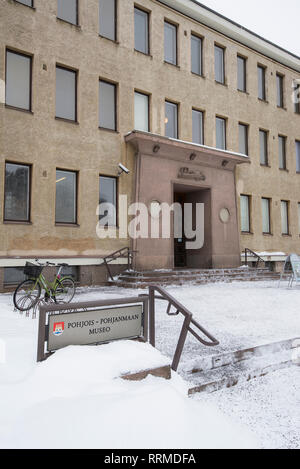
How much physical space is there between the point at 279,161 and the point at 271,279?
27.0ft

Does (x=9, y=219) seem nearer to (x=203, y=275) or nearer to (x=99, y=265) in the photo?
(x=99, y=265)

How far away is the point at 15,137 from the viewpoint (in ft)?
39.4

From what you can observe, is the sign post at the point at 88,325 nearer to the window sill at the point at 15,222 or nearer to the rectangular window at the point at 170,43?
the window sill at the point at 15,222

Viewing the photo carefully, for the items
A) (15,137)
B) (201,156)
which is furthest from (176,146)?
(15,137)

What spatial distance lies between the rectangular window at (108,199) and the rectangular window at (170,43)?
6.58 meters

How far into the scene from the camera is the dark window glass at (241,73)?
19641 mm

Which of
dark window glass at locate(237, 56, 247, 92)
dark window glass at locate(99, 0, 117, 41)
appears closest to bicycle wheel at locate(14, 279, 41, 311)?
dark window glass at locate(99, 0, 117, 41)

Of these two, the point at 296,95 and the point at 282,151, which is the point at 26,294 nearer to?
the point at 282,151

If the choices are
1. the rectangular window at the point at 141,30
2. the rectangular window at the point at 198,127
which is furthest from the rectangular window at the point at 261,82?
the rectangular window at the point at 141,30

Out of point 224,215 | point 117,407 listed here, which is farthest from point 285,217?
point 117,407

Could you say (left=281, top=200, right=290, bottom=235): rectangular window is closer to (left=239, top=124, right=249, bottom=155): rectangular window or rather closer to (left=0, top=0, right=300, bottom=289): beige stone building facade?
(left=0, top=0, right=300, bottom=289): beige stone building facade

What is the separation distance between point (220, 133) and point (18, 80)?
997cm

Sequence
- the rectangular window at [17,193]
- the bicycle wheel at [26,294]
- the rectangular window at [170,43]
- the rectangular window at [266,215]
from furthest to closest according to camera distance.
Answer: the rectangular window at [266,215] < the rectangular window at [170,43] < the rectangular window at [17,193] < the bicycle wheel at [26,294]

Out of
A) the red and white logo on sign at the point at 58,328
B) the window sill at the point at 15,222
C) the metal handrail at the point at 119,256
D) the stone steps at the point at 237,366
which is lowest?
the stone steps at the point at 237,366
